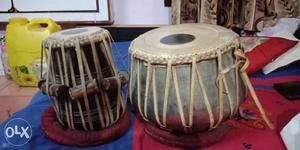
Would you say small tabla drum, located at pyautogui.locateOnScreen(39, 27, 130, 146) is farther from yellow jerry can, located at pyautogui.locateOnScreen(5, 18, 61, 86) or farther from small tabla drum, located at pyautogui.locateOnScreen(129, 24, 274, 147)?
yellow jerry can, located at pyautogui.locateOnScreen(5, 18, 61, 86)

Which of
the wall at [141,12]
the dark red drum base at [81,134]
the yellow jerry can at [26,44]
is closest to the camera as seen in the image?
the dark red drum base at [81,134]

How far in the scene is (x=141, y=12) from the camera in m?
2.32

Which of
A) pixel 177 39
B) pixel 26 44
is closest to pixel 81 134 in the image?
pixel 177 39

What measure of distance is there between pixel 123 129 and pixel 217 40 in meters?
0.45

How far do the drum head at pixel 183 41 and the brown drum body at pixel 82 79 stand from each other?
0.12 meters

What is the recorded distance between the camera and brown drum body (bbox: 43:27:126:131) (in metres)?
0.95

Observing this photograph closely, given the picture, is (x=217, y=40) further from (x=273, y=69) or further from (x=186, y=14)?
(x=186, y=14)

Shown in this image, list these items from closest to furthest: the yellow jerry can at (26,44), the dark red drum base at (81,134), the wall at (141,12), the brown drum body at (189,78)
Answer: the brown drum body at (189,78), the dark red drum base at (81,134), the yellow jerry can at (26,44), the wall at (141,12)

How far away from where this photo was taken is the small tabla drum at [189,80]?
858 mm

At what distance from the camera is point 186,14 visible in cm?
215

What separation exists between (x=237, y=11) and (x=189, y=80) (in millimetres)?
1430

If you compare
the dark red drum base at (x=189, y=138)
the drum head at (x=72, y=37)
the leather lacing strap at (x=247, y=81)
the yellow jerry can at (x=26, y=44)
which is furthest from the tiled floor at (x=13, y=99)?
the leather lacing strap at (x=247, y=81)

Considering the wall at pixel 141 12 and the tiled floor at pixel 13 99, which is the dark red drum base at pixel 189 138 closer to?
the tiled floor at pixel 13 99

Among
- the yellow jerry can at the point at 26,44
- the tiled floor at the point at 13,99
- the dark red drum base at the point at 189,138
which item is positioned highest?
the yellow jerry can at the point at 26,44
